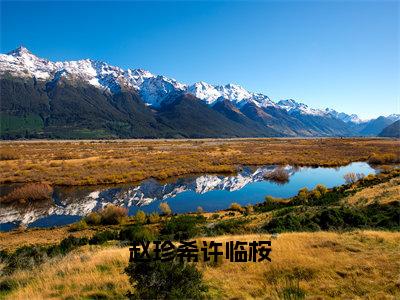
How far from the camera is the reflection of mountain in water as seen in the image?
115 ft

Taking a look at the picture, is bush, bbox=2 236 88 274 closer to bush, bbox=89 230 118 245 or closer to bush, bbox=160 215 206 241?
bush, bbox=89 230 118 245

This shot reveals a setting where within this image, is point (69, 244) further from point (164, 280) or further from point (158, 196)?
point (158, 196)

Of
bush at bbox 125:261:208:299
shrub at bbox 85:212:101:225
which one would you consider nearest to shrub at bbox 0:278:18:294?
bush at bbox 125:261:208:299

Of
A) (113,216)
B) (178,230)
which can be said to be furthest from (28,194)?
(178,230)

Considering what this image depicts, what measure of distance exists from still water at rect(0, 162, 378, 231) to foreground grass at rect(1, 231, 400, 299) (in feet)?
65.9

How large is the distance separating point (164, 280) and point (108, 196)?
112 ft

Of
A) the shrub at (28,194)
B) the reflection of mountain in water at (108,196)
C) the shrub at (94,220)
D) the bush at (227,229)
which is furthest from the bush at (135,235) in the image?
the shrub at (28,194)

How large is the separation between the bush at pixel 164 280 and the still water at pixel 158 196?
2398 cm

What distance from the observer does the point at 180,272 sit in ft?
31.4

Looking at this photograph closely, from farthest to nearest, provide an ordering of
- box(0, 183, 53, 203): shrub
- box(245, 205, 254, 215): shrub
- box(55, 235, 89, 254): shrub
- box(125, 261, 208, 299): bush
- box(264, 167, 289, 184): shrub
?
box(264, 167, 289, 184): shrub, box(0, 183, 53, 203): shrub, box(245, 205, 254, 215): shrub, box(55, 235, 89, 254): shrub, box(125, 261, 208, 299): bush

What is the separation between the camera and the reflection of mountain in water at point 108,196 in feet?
115

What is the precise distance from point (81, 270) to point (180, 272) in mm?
4982

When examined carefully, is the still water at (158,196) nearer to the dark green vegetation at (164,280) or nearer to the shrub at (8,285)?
the shrub at (8,285)

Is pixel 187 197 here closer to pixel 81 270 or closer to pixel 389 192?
pixel 389 192
